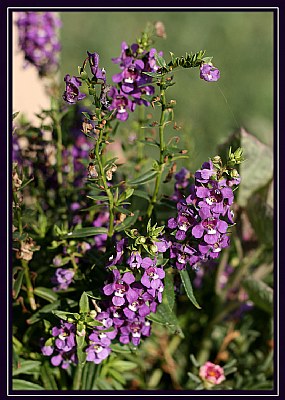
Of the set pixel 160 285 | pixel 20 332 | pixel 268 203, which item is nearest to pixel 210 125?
pixel 268 203

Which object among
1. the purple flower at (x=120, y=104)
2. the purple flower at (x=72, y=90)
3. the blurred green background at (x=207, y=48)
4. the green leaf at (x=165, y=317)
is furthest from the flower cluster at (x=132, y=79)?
the blurred green background at (x=207, y=48)

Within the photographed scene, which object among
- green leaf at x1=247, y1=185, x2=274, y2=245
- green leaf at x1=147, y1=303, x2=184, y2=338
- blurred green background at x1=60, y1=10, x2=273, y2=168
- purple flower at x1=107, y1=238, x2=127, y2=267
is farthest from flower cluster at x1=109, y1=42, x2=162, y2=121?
blurred green background at x1=60, y1=10, x2=273, y2=168

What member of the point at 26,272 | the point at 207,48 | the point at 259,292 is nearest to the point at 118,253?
the point at 26,272

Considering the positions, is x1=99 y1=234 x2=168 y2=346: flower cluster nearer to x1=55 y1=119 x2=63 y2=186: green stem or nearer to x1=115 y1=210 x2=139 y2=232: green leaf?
x1=115 y1=210 x2=139 y2=232: green leaf

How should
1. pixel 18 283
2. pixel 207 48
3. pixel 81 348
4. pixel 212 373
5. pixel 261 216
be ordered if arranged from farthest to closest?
pixel 207 48, pixel 261 216, pixel 212 373, pixel 18 283, pixel 81 348

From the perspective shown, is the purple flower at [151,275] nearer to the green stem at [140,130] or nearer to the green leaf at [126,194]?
the green leaf at [126,194]

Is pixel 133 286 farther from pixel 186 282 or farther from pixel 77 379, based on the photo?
pixel 77 379
